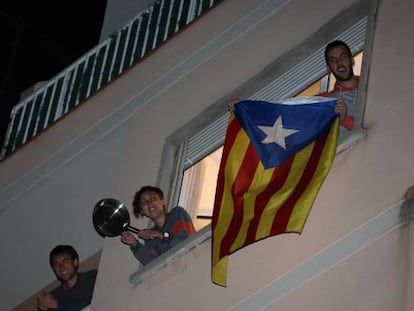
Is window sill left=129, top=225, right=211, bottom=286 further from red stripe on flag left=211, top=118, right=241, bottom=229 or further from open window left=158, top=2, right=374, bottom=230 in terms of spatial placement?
open window left=158, top=2, right=374, bottom=230

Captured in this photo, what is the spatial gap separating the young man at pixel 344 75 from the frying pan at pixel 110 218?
6.39 ft

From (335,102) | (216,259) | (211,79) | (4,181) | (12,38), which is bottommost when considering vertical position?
(216,259)

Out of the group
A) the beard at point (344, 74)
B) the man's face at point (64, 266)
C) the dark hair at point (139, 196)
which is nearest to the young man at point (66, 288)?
the man's face at point (64, 266)

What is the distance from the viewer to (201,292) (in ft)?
27.9

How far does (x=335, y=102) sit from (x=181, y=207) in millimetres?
1824

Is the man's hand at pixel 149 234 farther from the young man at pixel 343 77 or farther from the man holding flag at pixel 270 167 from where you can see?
the young man at pixel 343 77

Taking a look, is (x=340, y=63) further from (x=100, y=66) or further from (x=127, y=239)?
(x=100, y=66)

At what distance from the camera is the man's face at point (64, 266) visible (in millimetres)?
9617

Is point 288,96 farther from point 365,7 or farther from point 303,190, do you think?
point 303,190

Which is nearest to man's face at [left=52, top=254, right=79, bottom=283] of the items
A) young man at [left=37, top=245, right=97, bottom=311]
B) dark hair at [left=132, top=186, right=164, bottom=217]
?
young man at [left=37, top=245, right=97, bottom=311]

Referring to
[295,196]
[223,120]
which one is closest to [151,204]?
[223,120]

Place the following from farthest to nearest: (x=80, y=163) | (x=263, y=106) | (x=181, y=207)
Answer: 1. (x=80, y=163)
2. (x=181, y=207)
3. (x=263, y=106)

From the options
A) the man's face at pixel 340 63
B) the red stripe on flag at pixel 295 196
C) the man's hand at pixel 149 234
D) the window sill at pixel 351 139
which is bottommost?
the red stripe on flag at pixel 295 196

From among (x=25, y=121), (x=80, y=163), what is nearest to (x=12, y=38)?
(x=25, y=121)
